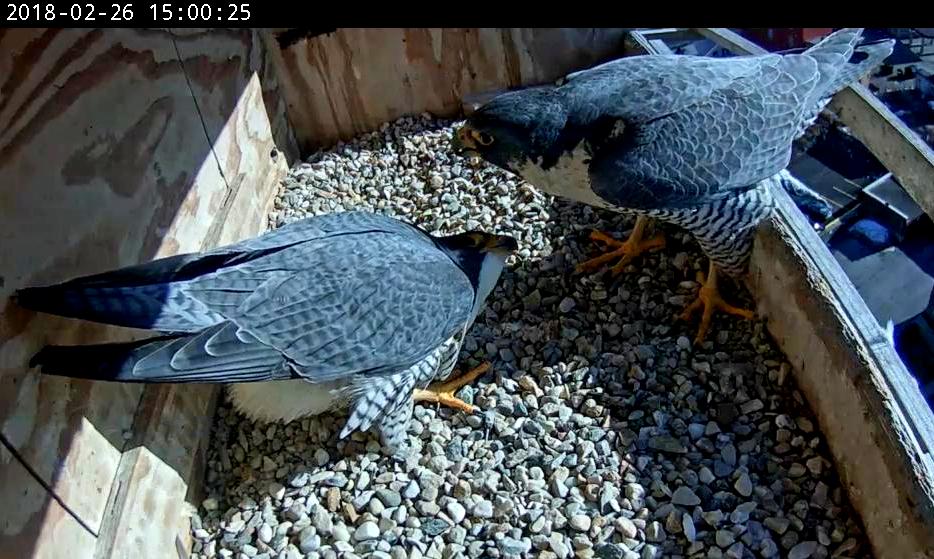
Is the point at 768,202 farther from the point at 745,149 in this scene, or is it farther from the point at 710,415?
the point at 710,415

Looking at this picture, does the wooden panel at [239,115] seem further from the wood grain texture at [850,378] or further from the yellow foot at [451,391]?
the wood grain texture at [850,378]

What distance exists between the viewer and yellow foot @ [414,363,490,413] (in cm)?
234

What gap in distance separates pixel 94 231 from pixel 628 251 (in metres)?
1.75

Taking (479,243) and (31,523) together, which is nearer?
(31,523)

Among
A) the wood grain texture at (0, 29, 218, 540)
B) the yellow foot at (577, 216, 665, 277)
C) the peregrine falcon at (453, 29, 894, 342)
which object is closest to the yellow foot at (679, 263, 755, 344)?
the peregrine falcon at (453, 29, 894, 342)

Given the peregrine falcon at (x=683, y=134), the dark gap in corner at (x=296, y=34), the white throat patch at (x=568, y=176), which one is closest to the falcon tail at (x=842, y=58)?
the peregrine falcon at (x=683, y=134)

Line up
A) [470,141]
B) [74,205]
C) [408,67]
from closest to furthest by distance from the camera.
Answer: [74,205]
[470,141]
[408,67]

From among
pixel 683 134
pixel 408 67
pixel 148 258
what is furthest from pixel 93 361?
pixel 408 67

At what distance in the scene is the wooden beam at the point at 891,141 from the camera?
219 centimetres

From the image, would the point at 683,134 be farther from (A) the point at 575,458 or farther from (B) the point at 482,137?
(A) the point at 575,458

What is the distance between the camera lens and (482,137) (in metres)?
2.42

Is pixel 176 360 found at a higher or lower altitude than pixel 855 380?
higher

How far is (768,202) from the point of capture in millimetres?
2279
